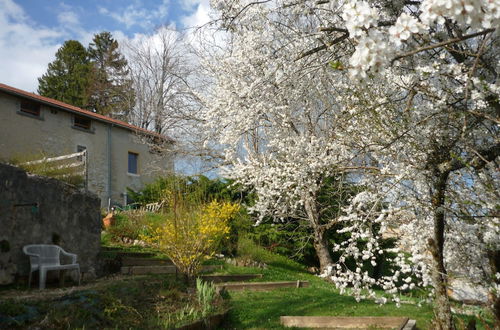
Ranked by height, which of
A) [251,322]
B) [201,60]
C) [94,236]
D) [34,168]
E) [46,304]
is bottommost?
[251,322]

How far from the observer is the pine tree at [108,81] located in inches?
1225

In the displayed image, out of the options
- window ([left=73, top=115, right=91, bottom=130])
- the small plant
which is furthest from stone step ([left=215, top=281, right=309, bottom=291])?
window ([left=73, top=115, right=91, bottom=130])

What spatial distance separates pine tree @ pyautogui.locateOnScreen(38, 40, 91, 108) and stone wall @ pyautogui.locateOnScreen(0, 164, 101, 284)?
76.9ft

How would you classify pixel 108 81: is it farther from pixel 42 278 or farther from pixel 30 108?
pixel 42 278

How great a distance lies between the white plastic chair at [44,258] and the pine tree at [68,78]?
2448 centimetres

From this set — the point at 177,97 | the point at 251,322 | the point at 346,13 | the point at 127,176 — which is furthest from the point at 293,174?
the point at 127,176

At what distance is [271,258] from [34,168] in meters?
6.75

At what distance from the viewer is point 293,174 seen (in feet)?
30.0

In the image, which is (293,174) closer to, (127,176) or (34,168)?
(34,168)

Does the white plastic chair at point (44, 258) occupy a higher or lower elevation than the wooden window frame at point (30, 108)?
lower

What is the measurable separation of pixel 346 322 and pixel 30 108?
1773 centimetres

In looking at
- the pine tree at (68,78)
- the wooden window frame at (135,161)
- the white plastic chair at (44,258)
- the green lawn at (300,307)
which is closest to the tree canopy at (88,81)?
the pine tree at (68,78)

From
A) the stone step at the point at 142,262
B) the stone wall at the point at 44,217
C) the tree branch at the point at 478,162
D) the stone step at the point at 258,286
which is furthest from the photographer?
the stone step at the point at 142,262

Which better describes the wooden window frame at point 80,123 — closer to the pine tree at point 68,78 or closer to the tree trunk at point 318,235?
the pine tree at point 68,78
